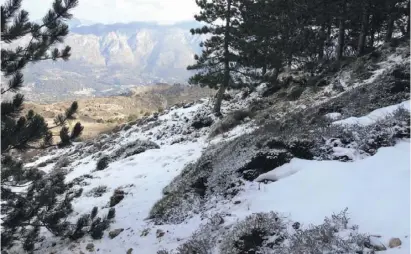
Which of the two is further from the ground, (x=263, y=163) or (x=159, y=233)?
(x=263, y=163)

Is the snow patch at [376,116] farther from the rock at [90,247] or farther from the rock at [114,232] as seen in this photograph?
the rock at [90,247]

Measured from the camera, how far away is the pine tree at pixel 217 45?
1007 inches

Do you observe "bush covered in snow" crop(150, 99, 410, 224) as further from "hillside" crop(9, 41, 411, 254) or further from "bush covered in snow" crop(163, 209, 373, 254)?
"bush covered in snow" crop(163, 209, 373, 254)

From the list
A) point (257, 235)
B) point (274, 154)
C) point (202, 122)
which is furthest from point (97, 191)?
point (202, 122)

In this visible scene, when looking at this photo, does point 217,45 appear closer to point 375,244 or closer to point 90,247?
point 90,247

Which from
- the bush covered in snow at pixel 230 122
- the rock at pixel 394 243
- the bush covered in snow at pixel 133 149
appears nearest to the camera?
the rock at pixel 394 243

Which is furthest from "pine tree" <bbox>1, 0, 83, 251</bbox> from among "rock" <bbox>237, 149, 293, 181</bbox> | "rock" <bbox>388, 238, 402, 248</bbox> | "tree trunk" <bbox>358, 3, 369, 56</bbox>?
"tree trunk" <bbox>358, 3, 369, 56</bbox>

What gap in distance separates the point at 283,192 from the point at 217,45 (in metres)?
19.7

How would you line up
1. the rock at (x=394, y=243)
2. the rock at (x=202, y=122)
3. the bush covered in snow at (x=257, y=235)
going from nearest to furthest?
the rock at (x=394, y=243) < the bush covered in snow at (x=257, y=235) < the rock at (x=202, y=122)

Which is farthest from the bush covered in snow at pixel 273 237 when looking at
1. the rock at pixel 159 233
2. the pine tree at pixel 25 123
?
the pine tree at pixel 25 123

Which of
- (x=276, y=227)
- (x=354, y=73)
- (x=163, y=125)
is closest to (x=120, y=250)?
(x=276, y=227)

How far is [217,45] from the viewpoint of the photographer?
26047mm

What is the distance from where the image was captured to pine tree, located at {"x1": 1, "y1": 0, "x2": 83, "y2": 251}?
7156 millimetres

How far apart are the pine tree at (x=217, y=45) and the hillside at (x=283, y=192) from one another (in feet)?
36.8
